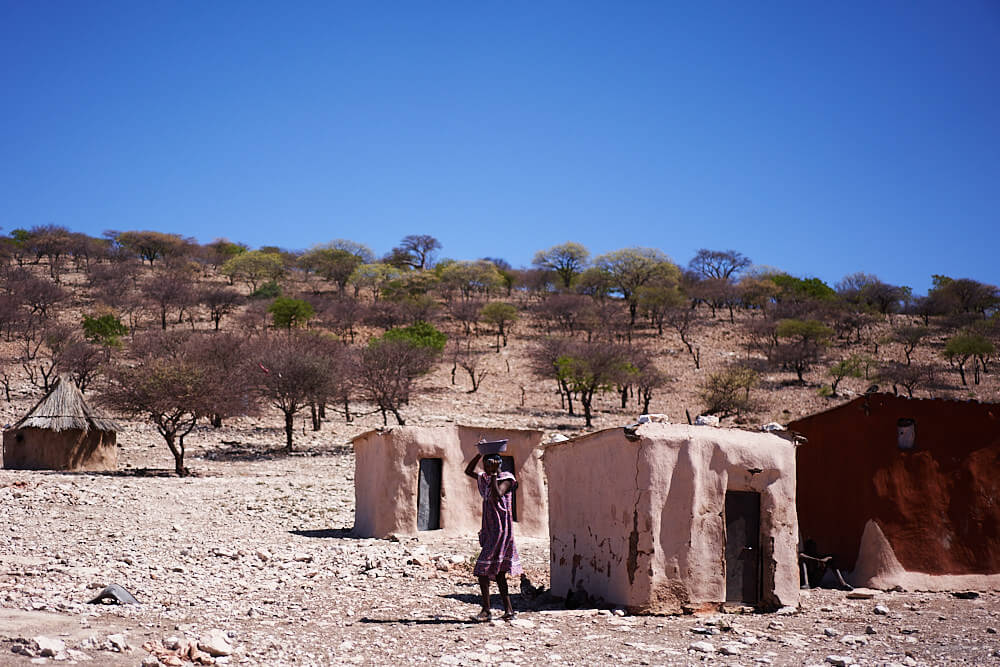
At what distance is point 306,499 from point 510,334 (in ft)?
127

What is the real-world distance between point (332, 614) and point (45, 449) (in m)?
17.8

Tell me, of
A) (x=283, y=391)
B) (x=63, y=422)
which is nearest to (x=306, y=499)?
(x=63, y=422)

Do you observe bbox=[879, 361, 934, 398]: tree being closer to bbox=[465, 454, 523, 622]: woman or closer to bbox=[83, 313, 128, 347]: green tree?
bbox=[83, 313, 128, 347]: green tree

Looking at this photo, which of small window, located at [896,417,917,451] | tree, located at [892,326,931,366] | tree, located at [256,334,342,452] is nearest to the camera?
small window, located at [896,417,917,451]

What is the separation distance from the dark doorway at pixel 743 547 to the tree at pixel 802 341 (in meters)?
39.0

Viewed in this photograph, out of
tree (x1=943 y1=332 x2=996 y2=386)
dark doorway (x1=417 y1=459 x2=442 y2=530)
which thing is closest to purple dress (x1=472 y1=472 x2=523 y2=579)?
dark doorway (x1=417 y1=459 x2=442 y2=530)

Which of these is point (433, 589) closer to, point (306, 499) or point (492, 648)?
point (492, 648)

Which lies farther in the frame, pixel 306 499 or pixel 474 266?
pixel 474 266

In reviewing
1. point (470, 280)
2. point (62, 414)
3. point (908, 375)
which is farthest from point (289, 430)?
point (470, 280)

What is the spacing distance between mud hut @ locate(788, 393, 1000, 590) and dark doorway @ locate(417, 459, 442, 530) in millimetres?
6248

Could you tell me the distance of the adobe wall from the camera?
76.1 ft

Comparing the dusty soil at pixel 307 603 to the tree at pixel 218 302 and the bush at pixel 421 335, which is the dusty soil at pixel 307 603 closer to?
the bush at pixel 421 335

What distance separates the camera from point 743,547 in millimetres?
9391

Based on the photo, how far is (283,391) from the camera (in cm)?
2925
